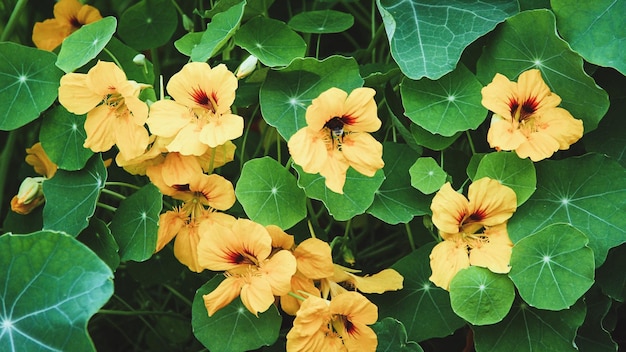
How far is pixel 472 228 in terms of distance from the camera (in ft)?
3.96

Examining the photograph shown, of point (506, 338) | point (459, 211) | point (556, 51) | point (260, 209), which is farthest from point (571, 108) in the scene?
point (260, 209)

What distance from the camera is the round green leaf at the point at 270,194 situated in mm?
1193

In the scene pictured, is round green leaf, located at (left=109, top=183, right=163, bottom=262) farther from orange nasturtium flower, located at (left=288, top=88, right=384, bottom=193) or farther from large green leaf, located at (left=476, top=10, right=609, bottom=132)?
large green leaf, located at (left=476, top=10, right=609, bottom=132)

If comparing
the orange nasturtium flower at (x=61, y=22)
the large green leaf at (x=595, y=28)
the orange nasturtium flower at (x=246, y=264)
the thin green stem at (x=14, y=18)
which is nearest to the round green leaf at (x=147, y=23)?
the orange nasturtium flower at (x=61, y=22)

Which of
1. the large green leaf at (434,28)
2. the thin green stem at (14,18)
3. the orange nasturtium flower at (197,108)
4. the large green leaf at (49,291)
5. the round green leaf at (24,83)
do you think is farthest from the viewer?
the thin green stem at (14,18)

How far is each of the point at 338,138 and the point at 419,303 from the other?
347 mm

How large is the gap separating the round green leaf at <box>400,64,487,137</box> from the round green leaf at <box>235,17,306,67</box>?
197mm

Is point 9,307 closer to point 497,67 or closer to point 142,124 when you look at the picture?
point 142,124

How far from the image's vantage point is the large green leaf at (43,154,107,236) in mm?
1263

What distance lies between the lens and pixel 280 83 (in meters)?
1.26

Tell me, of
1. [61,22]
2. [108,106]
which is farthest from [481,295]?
[61,22]

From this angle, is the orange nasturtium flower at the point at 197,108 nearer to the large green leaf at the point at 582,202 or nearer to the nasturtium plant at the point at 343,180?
the nasturtium plant at the point at 343,180

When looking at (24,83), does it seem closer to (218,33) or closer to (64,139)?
(64,139)

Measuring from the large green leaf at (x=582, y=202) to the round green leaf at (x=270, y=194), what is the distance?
0.34 m
